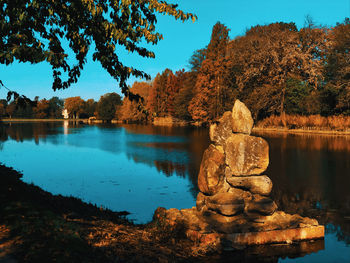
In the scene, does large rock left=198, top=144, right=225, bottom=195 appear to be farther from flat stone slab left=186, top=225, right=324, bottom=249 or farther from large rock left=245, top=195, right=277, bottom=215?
flat stone slab left=186, top=225, right=324, bottom=249

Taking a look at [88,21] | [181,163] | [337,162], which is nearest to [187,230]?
[88,21]

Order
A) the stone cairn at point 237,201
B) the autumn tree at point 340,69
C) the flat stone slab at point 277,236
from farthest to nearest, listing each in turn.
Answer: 1. the autumn tree at point 340,69
2. the stone cairn at point 237,201
3. the flat stone slab at point 277,236

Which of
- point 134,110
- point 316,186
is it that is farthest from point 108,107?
point 316,186

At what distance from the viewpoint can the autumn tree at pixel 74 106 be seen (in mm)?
149750

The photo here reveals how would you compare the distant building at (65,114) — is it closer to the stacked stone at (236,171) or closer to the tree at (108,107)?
the tree at (108,107)

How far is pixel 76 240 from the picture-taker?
14.7 ft

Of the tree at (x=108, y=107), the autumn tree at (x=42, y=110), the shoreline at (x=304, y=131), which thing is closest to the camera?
the shoreline at (x=304, y=131)

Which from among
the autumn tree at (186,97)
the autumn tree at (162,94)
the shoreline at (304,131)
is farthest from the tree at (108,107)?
the shoreline at (304,131)

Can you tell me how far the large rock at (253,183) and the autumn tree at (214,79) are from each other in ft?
149

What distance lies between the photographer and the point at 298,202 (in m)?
9.12

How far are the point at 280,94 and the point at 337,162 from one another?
3056 centimetres

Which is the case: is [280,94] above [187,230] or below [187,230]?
above

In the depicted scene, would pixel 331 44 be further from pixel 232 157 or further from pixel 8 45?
pixel 8 45

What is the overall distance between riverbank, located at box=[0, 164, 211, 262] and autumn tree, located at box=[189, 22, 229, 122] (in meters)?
47.0
